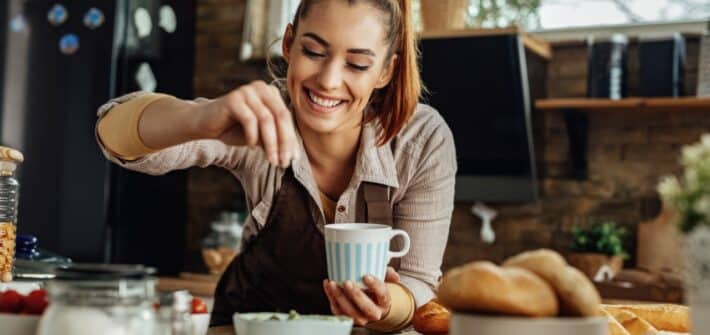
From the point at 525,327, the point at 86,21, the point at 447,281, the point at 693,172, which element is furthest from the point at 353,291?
the point at 86,21

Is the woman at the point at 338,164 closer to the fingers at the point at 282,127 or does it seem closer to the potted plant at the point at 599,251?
the fingers at the point at 282,127

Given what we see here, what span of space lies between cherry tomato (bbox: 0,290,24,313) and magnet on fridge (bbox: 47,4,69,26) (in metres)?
2.95

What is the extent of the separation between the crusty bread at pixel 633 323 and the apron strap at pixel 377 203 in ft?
1.59

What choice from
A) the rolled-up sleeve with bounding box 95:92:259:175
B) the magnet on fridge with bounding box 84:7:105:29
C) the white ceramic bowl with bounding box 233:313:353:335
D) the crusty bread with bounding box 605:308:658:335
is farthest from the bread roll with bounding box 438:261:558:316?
the magnet on fridge with bounding box 84:7:105:29

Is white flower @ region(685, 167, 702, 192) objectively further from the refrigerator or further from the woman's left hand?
the refrigerator

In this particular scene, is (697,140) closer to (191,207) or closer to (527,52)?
(527,52)

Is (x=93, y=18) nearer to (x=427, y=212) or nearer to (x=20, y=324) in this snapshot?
(x=427, y=212)

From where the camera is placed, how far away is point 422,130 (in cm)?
192

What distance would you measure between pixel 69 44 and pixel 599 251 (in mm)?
2192

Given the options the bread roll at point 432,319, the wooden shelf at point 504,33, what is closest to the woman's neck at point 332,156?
the bread roll at point 432,319

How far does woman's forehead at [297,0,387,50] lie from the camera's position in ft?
5.47

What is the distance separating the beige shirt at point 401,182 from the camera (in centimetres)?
180

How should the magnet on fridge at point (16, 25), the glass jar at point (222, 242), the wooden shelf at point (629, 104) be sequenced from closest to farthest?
1. the wooden shelf at point (629, 104)
2. the glass jar at point (222, 242)
3. the magnet on fridge at point (16, 25)

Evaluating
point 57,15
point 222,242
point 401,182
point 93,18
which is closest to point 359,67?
point 401,182
